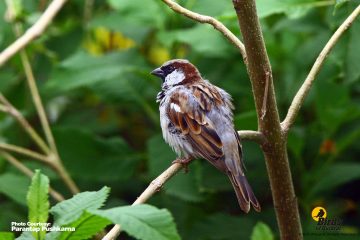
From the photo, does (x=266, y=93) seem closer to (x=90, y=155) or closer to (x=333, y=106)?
(x=333, y=106)

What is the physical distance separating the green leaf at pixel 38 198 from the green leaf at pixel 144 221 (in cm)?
30

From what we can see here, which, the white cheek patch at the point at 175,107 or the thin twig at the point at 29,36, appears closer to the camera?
the thin twig at the point at 29,36

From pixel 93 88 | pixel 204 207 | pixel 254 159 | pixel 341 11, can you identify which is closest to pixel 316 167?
pixel 254 159

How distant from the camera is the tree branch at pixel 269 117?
7.78 ft

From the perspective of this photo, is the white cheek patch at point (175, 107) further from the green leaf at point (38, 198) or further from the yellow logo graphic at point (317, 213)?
the green leaf at point (38, 198)

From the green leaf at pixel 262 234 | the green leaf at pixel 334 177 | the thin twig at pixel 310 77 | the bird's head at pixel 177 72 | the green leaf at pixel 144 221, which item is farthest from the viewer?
the bird's head at pixel 177 72

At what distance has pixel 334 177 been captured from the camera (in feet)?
12.3

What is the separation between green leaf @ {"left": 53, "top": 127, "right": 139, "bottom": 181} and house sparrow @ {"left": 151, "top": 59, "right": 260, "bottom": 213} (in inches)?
20.6

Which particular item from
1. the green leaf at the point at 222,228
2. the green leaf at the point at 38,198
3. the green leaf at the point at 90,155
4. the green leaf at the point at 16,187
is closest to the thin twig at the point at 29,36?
the green leaf at the point at 38,198

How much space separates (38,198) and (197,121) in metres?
1.55

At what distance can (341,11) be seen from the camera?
341 centimetres

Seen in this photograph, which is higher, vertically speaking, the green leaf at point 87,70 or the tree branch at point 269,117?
the green leaf at point 87,70

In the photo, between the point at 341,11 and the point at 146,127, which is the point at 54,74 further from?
the point at 341,11

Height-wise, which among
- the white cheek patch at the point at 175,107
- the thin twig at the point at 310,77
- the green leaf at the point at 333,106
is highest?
the green leaf at the point at 333,106
